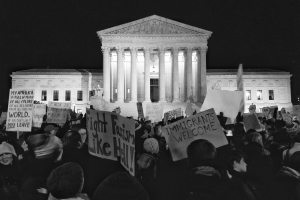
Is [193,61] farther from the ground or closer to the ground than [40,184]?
farther from the ground

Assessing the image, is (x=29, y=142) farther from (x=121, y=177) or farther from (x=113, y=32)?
(x=113, y=32)

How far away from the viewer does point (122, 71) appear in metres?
51.1

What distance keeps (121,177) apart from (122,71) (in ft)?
160

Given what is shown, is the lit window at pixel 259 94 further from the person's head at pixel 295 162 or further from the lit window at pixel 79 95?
the person's head at pixel 295 162

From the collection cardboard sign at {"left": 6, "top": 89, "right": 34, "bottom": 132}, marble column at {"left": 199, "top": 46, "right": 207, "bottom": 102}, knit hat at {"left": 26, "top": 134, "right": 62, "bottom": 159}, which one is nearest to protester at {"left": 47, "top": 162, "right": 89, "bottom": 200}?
knit hat at {"left": 26, "top": 134, "right": 62, "bottom": 159}

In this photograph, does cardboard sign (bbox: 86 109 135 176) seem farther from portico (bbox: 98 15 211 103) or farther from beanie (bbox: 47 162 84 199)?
portico (bbox: 98 15 211 103)

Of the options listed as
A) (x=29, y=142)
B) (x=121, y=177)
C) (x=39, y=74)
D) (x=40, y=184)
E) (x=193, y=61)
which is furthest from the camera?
(x=39, y=74)

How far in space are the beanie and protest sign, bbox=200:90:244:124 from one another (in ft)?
23.6

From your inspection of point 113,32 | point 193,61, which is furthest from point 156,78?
point 113,32

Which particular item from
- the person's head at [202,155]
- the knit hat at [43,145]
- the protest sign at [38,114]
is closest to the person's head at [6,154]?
the knit hat at [43,145]

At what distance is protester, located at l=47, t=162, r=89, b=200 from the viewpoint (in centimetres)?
345

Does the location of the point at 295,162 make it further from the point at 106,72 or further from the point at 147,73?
the point at 106,72

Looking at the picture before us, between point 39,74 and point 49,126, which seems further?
point 39,74

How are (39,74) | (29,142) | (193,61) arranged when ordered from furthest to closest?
1. (39,74)
2. (193,61)
3. (29,142)
